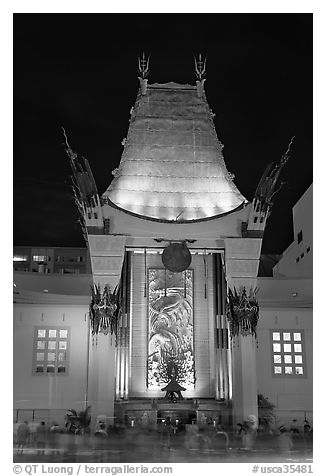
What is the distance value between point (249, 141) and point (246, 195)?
137 centimetres

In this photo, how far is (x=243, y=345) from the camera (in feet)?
37.2

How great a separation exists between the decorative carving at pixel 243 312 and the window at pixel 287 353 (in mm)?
1506

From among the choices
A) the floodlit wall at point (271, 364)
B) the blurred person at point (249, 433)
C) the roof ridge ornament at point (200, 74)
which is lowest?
the blurred person at point (249, 433)

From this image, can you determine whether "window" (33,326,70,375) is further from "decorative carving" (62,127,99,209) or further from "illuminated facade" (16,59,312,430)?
"decorative carving" (62,127,99,209)

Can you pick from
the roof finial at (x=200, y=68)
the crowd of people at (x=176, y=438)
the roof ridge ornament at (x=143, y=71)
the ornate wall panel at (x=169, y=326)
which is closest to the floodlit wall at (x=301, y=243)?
the roof finial at (x=200, y=68)

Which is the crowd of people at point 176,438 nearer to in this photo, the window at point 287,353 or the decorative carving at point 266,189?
the window at point 287,353

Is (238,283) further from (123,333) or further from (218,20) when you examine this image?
(218,20)

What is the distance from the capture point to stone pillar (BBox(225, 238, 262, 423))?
1105 centimetres

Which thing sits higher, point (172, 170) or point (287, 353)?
point (172, 170)

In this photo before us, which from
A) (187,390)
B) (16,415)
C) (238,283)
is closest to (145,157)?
(238,283)

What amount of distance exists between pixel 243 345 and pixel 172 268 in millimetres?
1926

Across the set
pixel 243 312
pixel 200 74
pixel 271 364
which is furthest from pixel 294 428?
pixel 200 74

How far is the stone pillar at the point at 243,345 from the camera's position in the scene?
11.0m

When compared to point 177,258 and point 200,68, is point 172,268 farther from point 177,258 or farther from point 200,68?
Answer: point 200,68
